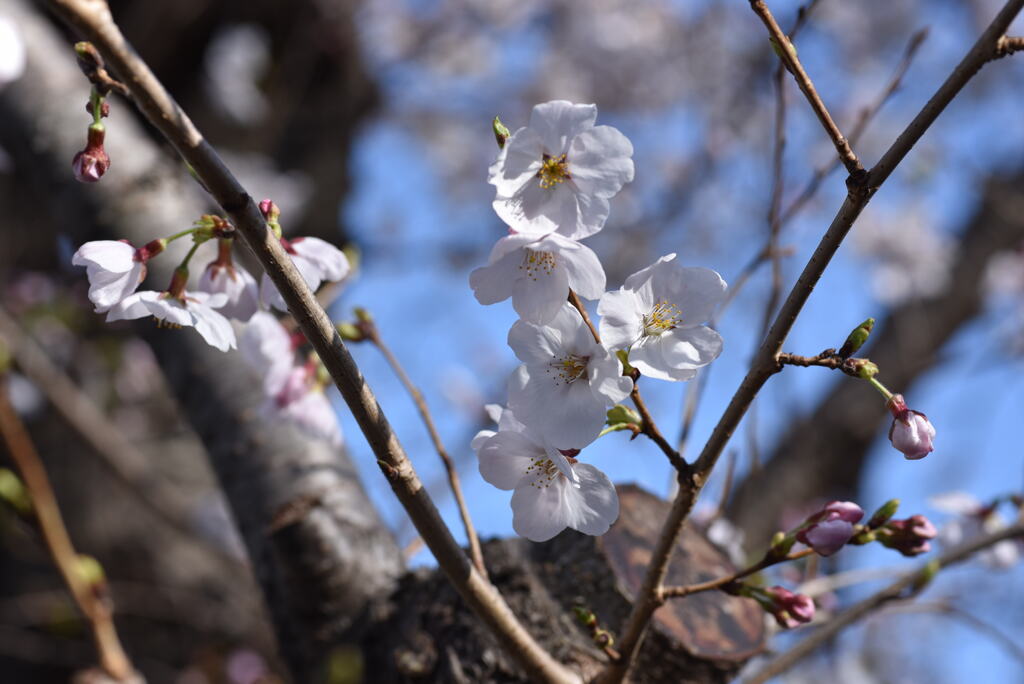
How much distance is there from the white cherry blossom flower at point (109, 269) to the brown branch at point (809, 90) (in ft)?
2.08

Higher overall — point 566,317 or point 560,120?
point 560,120

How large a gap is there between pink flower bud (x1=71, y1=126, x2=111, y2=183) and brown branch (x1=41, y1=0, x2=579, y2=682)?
0.14 m

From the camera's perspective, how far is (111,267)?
0.75 meters

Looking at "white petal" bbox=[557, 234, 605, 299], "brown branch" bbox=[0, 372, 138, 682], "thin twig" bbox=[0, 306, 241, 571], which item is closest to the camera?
"white petal" bbox=[557, 234, 605, 299]

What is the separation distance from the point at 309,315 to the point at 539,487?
274 mm

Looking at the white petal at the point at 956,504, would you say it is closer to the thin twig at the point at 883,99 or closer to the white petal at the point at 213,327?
the thin twig at the point at 883,99

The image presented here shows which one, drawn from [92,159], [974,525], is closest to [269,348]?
[92,159]

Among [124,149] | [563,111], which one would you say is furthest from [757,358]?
[124,149]

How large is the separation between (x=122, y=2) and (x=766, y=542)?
12.1 ft

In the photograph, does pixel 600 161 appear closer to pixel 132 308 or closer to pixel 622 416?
pixel 622 416

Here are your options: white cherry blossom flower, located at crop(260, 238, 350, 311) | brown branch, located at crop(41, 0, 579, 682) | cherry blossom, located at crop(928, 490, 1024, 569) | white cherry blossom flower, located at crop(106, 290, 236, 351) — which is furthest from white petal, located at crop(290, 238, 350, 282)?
cherry blossom, located at crop(928, 490, 1024, 569)

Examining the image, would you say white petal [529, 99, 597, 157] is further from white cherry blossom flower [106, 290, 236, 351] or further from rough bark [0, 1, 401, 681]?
rough bark [0, 1, 401, 681]

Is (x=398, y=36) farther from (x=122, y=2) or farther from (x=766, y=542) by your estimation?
(x=766, y=542)

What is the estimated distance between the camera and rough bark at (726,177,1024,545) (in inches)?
124
